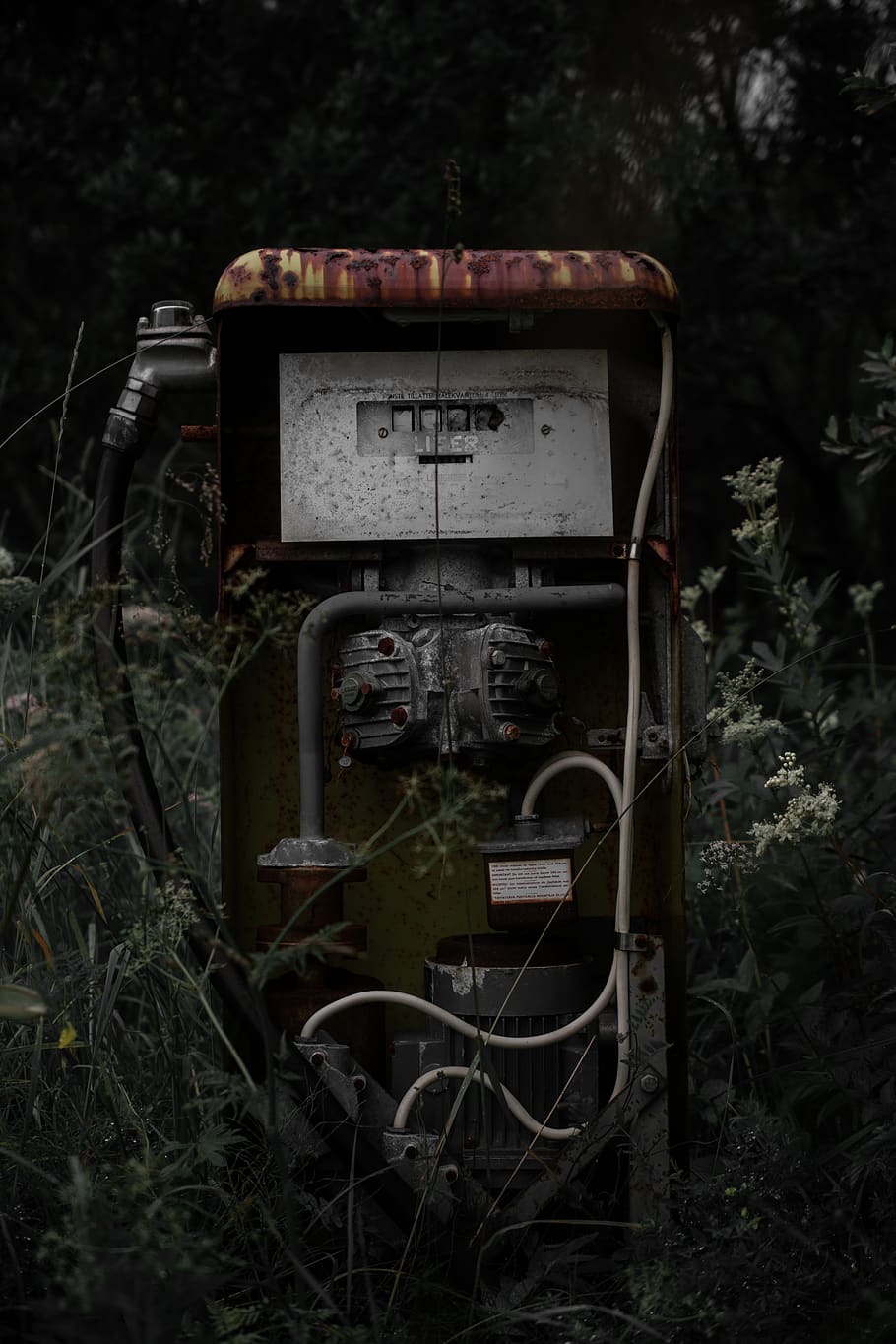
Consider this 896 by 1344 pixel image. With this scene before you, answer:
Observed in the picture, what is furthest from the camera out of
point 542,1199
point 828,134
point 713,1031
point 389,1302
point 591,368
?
point 828,134

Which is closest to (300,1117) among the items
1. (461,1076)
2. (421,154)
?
(461,1076)

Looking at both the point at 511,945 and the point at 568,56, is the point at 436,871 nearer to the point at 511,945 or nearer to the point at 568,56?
the point at 511,945

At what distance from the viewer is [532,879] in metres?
2.06

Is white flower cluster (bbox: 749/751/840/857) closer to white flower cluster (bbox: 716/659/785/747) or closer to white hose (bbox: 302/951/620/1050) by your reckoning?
white flower cluster (bbox: 716/659/785/747)

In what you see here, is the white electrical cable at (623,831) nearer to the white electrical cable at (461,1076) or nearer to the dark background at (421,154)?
the white electrical cable at (461,1076)

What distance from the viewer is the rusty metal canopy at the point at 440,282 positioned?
2.03 m

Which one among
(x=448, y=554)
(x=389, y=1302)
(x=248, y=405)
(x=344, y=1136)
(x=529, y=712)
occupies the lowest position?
(x=389, y=1302)

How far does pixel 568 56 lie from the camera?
486 cm

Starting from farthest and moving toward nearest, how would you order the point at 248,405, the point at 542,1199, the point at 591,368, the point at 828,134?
the point at 828,134 < the point at 248,405 < the point at 591,368 < the point at 542,1199

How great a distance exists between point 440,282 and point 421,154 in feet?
10.5

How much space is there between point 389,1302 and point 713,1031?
1.12 m

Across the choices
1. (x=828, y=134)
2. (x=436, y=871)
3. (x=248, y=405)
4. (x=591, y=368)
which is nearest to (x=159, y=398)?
(x=248, y=405)

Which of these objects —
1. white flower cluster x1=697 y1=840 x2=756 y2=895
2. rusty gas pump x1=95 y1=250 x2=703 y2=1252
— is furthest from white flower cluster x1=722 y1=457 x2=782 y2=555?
white flower cluster x1=697 y1=840 x2=756 y2=895

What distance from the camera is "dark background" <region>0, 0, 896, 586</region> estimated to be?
4871 millimetres
